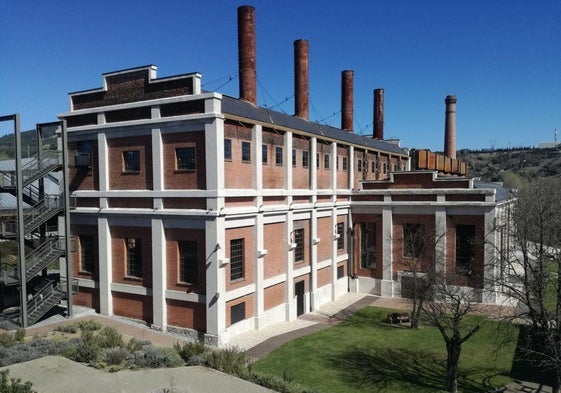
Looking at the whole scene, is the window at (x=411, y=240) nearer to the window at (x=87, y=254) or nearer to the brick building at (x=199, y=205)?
the brick building at (x=199, y=205)

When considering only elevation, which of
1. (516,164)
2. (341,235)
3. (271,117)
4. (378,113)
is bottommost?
(341,235)

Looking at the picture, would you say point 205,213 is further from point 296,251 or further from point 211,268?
point 296,251

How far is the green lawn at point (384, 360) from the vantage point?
17.0 m

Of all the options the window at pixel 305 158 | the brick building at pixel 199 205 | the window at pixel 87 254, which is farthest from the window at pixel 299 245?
the window at pixel 87 254

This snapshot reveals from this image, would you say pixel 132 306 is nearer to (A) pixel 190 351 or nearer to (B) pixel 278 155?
(A) pixel 190 351

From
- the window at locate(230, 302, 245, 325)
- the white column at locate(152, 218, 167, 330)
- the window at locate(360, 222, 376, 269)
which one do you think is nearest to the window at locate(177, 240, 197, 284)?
the white column at locate(152, 218, 167, 330)

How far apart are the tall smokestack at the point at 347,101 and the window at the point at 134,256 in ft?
80.6

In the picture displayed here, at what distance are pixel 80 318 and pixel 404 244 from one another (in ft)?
67.4

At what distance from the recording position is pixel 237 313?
21.4 m

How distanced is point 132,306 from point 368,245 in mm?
17209

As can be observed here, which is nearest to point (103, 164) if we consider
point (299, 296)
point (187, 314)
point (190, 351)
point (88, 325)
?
point (88, 325)

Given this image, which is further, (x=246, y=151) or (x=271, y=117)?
(x=271, y=117)

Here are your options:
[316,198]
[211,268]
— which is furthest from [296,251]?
[211,268]

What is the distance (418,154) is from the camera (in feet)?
120
